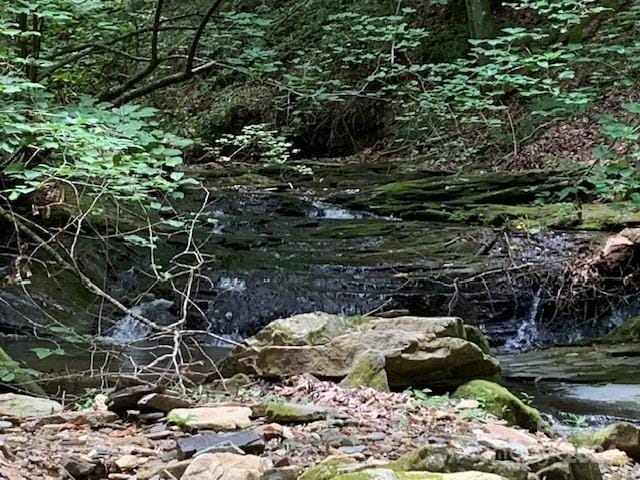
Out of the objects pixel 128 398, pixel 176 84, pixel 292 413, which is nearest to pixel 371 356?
pixel 292 413

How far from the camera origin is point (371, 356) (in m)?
4.64

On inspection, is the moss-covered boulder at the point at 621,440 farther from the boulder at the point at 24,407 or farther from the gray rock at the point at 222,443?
the boulder at the point at 24,407

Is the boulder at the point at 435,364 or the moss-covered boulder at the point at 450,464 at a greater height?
the moss-covered boulder at the point at 450,464

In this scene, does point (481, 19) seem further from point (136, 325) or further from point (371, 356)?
point (371, 356)

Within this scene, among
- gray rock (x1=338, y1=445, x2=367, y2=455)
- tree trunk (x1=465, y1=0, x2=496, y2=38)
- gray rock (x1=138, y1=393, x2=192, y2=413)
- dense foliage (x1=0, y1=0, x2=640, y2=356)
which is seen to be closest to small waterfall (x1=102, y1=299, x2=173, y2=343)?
dense foliage (x1=0, y1=0, x2=640, y2=356)

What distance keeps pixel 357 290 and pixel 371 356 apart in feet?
12.1

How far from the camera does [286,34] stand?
13.9 metres

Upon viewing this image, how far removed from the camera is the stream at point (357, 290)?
762 centimetres

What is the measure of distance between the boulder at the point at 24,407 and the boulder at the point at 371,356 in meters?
1.25

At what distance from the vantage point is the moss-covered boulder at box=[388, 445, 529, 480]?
2.70 metres

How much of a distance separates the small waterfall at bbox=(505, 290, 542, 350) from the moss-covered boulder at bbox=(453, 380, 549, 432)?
3.09 meters

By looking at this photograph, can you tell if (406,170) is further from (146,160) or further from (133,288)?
(146,160)

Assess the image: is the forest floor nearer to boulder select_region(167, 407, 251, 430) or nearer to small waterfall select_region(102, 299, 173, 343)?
boulder select_region(167, 407, 251, 430)

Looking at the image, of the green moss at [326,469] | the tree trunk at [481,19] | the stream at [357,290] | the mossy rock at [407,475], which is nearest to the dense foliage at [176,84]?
the tree trunk at [481,19]
